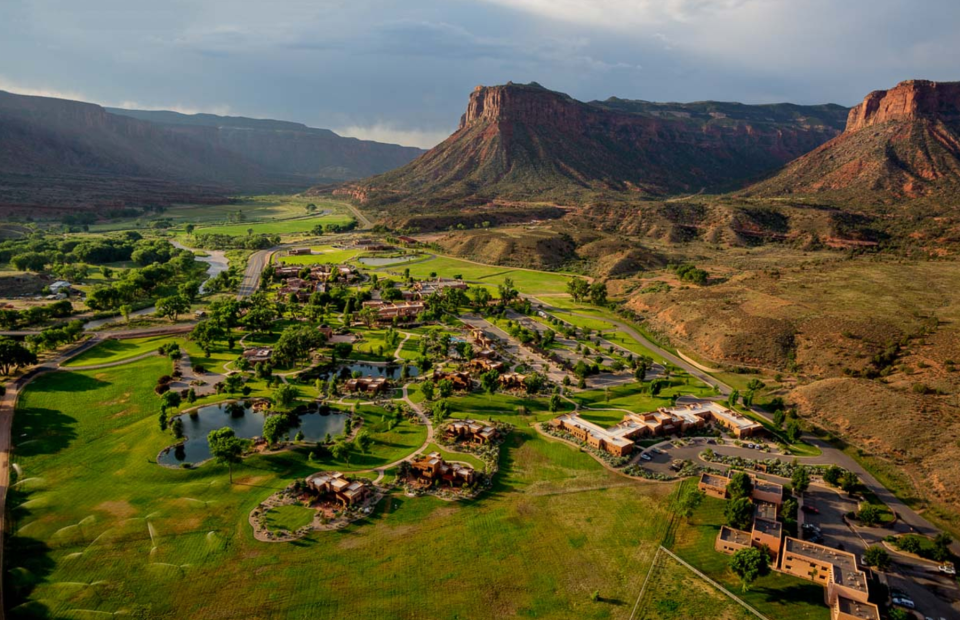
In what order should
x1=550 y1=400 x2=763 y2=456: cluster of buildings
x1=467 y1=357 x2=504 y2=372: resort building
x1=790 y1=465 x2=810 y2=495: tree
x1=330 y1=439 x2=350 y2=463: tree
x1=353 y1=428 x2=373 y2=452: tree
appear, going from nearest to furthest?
x1=790 y1=465 x2=810 y2=495: tree, x1=330 y1=439 x2=350 y2=463: tree, x1=353 y1=428 x2=373 y2=452: tree, x1=550 y1=400 x2=763 y2=456: cluster of buildings, x1=467 y1=357 x2=504 y2=372: resort building

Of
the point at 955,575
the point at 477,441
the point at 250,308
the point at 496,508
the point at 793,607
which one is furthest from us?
the point at 250,308

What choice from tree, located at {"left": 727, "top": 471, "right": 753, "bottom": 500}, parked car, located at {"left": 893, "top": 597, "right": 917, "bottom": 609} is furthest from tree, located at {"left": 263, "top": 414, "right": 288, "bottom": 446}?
parked car, located at {"left": 893, "top": 597, "right": 917, "bottom": 609}

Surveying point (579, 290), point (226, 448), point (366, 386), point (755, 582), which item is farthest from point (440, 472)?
point (579, 290)

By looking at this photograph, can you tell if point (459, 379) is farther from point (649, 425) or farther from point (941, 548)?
point (941, 548)

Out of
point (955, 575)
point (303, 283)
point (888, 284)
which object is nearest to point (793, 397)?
point (955, 575)

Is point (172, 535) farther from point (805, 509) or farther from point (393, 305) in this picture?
point (393, 305)

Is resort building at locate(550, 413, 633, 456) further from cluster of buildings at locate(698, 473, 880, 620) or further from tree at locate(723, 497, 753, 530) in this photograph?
cluster of buildings at locate(698, 473, 880, 620)

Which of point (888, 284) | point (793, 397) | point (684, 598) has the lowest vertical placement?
point (684, 598)

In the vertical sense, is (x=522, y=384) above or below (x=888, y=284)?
below
